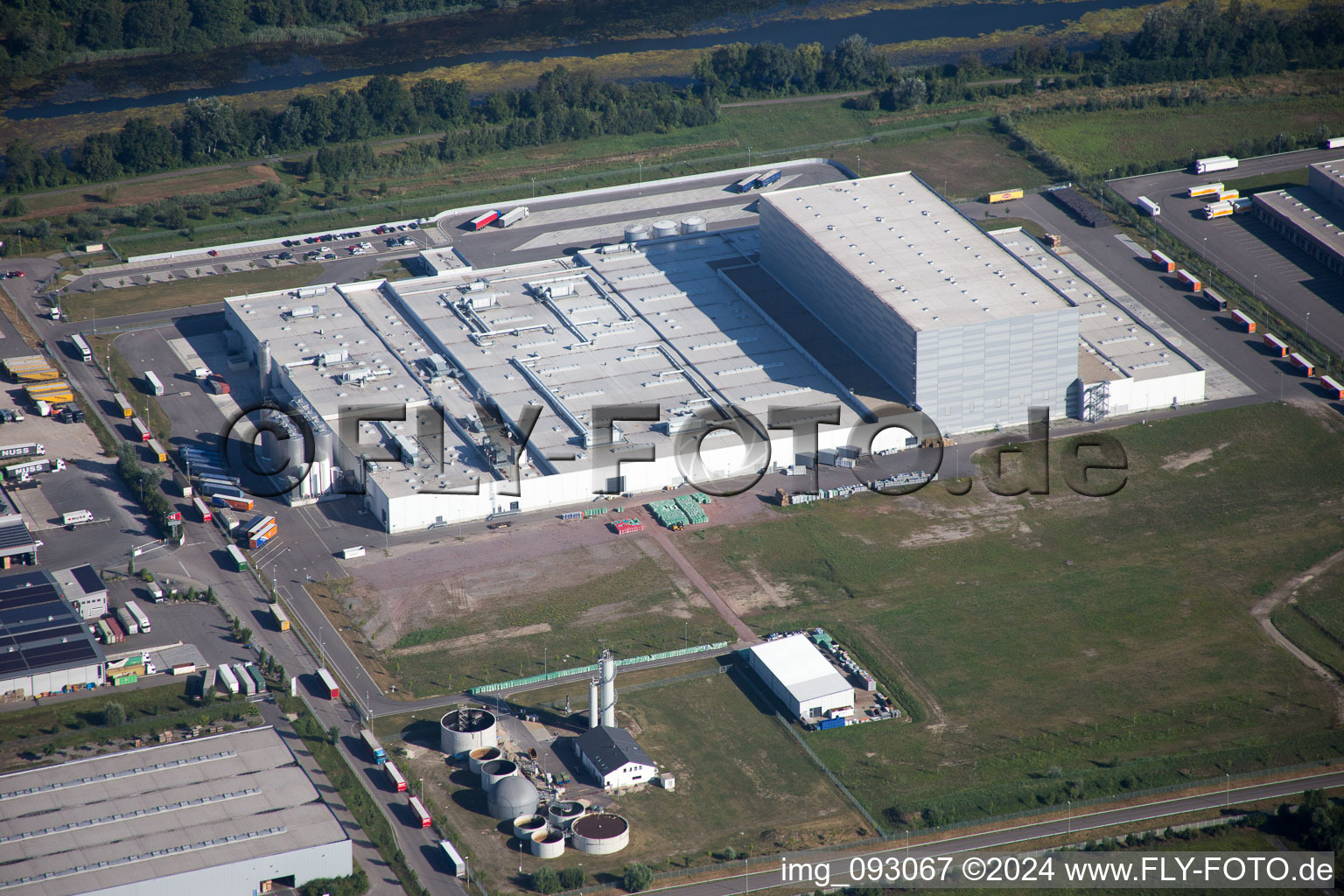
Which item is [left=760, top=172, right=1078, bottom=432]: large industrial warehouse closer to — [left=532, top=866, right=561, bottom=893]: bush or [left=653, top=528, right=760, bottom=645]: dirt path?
[left=653, top=528, right=760, bottom=645]: dirt path

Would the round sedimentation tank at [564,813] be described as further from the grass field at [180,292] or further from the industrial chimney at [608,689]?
the grass field at [180,292]

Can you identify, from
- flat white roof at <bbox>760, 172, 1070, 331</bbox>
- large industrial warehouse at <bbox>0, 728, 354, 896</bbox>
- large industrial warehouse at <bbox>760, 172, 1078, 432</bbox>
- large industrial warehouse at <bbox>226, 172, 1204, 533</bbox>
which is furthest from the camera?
flat white roof at <bbox>760, 172, 1070, 331</bbox>

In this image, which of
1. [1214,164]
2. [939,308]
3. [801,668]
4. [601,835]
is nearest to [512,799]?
[601,835]

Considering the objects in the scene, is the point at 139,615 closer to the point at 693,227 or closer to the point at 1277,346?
the point at 693,227

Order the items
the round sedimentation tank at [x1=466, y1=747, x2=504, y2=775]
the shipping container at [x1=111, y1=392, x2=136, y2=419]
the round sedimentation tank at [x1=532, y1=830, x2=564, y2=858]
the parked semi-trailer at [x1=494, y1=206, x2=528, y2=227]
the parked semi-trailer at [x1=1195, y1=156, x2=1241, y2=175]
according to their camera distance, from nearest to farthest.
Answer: the round sedimentation tank at [x1=532, y1=830, x2=564, y2=858], the round sedimentation tank at [x1=466, y1=747, x2=504, y2=775], the shipping container at [x1=111, y1=392, x2=136, y2=419], the parked semi-trailer at [x1=494, y1=206, x2=528, y2=227], the parked semi-trailer at [x1=1195, y1=156, x2=1241, y2=175]

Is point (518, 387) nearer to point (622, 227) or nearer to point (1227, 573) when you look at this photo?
point (622, 227)

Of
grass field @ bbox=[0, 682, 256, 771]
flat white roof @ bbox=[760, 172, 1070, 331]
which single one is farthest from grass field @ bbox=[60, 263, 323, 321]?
grass field @ bbox=[0, 682, 256, 771]
